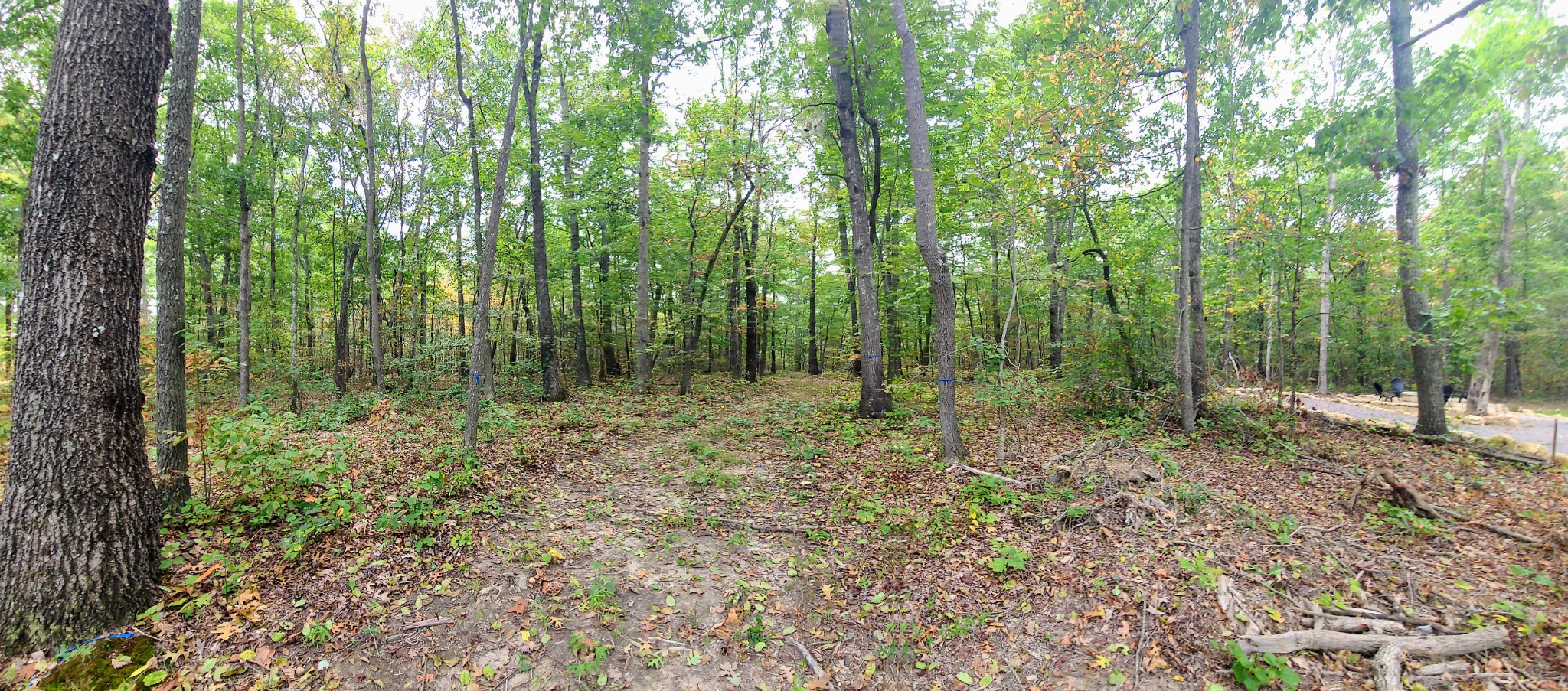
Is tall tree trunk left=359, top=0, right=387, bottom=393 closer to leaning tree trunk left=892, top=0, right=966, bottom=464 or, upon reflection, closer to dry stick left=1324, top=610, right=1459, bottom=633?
leaning tree trunk left=892, top=0, right=966, bottom=464

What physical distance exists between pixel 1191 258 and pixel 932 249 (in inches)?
213

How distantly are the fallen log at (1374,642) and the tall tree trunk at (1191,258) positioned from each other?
5904mm

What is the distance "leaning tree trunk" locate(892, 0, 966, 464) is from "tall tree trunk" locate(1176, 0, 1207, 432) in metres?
4.74

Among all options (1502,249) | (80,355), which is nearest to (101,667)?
(80,355)

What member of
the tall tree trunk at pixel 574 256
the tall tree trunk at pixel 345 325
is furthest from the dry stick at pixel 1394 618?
the tall tree trunk at pixel 345 325

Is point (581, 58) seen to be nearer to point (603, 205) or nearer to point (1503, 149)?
point (603, 205)

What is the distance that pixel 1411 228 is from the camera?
8.55m

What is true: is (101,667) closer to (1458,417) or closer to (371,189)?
(371,189)

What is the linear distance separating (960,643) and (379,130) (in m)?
18.2

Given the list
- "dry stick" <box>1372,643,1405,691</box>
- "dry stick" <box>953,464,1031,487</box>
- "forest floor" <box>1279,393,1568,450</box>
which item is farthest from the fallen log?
"forest floor" <box>1279,393,1568,450</box>

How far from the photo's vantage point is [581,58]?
11086 mm

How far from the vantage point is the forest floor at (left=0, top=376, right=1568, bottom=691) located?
133 inches

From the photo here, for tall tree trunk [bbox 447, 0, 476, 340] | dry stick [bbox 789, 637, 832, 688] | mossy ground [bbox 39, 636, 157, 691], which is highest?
tall tree trunk [bbox 447, 0, 476, 340]

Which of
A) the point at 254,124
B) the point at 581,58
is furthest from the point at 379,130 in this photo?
the point at 581,58
